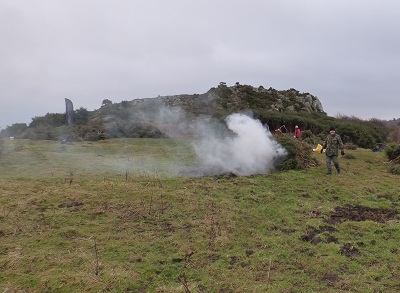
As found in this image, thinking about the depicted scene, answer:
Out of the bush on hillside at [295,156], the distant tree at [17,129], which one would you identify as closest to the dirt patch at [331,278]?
the bush on hillside at [295,156]

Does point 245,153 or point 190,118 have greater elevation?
point 190,118

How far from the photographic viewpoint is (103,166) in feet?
48.6

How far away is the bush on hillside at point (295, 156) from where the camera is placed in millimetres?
14797

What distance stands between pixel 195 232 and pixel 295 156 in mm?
8692

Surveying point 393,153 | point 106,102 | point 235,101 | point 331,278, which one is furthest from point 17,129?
point 331,278

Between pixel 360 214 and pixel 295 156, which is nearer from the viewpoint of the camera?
pixel 360 214

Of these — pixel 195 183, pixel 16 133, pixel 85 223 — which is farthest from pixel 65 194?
pixel 16 133

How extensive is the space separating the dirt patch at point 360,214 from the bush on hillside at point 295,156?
16.4 ft

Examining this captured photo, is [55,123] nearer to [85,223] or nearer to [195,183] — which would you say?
[195,183]

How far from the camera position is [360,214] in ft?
29.9

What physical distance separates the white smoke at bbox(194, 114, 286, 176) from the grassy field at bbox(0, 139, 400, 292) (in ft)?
3.59

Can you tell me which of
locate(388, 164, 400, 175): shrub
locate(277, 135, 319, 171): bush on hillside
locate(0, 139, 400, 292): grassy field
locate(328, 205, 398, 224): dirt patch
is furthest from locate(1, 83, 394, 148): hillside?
locate(328, 205, 398, 224): dirt patch

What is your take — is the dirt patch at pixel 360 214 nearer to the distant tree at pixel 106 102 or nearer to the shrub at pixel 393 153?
the shrub at pixel 393 153

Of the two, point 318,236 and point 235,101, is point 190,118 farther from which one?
point 318,236
